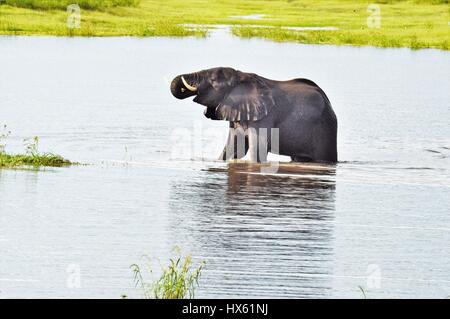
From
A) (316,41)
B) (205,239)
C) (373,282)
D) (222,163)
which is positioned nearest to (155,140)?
(222,163)

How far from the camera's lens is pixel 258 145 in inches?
821

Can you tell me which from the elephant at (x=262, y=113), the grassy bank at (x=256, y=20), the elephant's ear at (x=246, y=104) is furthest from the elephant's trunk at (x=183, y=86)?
the grassy bank at (x=256, y=20)

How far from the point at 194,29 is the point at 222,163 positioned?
38443mm

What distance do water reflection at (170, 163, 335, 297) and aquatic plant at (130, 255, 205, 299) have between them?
0.16 m

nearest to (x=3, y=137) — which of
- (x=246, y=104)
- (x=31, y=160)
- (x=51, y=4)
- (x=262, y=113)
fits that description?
(x=31, y=160)

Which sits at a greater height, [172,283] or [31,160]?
[31,160]

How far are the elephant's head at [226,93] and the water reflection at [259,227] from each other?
741 millimetres

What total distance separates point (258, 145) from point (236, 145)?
1.34ft

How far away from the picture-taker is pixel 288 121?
2109 centimetres

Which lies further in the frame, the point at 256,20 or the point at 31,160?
the point at 256,20

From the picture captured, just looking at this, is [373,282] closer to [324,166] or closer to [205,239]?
[205,239]

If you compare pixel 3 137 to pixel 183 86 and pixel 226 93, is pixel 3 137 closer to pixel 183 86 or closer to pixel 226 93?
pixel 183 86

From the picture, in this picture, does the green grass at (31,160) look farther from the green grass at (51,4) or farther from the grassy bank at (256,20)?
the green grass at (51,4)

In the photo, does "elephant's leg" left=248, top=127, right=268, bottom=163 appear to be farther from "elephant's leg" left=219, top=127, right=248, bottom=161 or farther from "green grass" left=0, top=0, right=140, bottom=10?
"green grass" left=0, top=0, right=140, bottom=10
